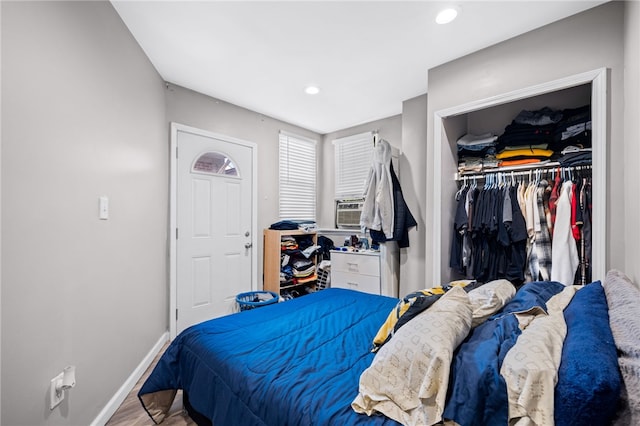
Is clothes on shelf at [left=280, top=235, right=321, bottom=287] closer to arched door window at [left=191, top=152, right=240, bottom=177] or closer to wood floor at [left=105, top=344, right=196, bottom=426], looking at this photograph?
arched door window at [left=191, top=152, right=240, bottom=177]

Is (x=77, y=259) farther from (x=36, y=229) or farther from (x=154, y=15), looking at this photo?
(x=154, y=15)

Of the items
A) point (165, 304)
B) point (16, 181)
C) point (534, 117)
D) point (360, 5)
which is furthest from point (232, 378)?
point (534, 117)

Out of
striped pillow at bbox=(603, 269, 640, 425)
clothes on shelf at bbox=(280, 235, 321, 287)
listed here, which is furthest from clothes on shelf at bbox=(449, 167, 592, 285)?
clothes on shelf at bbox=(280, 235, 321, 287)

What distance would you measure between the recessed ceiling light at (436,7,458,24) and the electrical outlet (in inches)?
113

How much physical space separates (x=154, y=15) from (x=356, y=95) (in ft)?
6.32

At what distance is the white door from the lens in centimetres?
292

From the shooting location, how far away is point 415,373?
2.93 ft

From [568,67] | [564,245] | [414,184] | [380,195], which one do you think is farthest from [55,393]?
[568,67]

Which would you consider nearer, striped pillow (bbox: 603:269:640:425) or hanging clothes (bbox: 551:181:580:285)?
striped pillow (bbox: 603:269:640:425)

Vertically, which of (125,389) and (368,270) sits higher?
(368,270)

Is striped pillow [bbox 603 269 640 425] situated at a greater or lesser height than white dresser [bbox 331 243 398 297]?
greater

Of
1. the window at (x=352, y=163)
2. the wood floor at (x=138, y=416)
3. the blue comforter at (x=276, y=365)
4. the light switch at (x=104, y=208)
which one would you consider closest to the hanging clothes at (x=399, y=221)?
the window at (x=352, y=163)

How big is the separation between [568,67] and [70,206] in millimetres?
3009

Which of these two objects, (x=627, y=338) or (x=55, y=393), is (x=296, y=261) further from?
(x=627, y=338)
